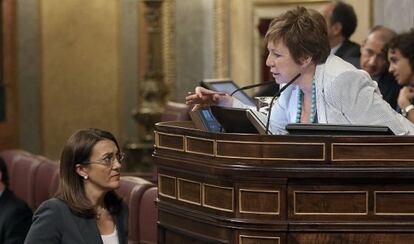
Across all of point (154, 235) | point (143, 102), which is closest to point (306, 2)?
point (143, 102)

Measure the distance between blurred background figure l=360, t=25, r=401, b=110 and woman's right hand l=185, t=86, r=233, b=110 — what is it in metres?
1.68

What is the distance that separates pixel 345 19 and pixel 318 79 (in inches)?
114

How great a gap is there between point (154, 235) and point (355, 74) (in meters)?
1.80

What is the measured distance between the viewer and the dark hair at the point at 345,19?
6.73 m

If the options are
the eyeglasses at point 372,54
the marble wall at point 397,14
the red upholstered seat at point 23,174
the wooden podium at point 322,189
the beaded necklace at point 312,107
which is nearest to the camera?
the wooden podium at point 322,189

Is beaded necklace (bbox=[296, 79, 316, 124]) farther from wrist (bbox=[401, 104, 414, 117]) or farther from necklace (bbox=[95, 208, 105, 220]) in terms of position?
wrist (bbox=[401, 104, 414, 117])

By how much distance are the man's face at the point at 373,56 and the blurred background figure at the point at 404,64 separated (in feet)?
1.77

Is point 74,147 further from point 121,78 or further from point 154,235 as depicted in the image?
point 121,78

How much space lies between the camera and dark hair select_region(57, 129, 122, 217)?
4168mm

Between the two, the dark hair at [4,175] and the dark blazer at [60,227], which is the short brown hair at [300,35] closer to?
the dark blazer at [60,227]

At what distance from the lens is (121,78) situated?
11023 mm

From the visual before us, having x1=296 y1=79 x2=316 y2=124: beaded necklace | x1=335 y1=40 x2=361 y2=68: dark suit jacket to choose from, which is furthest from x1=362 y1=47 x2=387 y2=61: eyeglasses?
x1=296 y1=79 x2=316 y2=124: beaded necklace

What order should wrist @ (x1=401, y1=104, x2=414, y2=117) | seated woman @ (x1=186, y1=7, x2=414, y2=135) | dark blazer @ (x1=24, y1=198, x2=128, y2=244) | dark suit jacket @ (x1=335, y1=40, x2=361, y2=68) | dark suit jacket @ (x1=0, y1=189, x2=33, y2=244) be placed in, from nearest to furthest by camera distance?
seated woman @ (x1=186, y1=7, x2=414, y2=135)
dark blazer @ (x1=24, y1=198, x2=128, y2=244)
wrist @ (x1=401, y1=104, x2=414, y2=117)
dark suit jacket @ (x1=0, y1=189, x2=33, y2=244)
dark suit jacket @ (x1=335, y1=40, x2=361, y2=68)

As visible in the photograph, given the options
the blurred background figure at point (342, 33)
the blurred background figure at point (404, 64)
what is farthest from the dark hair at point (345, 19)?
the blurred background figure at point (404, 64)
